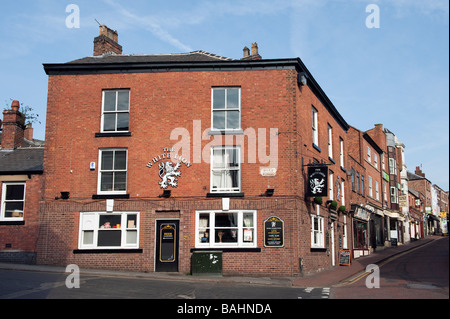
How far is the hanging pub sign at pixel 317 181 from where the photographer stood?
2011 centimetres

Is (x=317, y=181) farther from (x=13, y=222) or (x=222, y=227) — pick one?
(x=13, y=222)

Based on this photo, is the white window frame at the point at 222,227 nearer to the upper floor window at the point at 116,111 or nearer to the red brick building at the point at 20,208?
the upper floor window at the point at 116,111

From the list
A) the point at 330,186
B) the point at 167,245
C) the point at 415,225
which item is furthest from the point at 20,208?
the point at 415,225

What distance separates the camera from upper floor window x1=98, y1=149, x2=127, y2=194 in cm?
2008

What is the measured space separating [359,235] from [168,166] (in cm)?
1885

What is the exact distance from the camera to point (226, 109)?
2023 centimetres

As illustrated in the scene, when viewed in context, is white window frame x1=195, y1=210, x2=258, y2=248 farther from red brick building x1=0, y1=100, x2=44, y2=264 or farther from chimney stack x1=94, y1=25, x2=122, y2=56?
chimney stack x1=94, y1=25, x2=122, y2=56

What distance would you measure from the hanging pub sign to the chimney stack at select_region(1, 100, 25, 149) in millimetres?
15578

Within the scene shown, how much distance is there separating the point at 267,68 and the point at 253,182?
202 inches

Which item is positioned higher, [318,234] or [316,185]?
[316,185]

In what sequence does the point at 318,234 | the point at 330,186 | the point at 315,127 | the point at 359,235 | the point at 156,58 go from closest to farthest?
1. the point at 156,58
2. the point at 318,234
3. the point at 315,127
4. the point at 330,186
5. the point at 359,235

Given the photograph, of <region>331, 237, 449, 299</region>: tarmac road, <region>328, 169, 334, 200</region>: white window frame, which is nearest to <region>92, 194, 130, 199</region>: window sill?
<region>331, 237, 449, 299</region>: tarmac road

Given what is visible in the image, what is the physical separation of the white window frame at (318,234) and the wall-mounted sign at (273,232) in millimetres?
3256

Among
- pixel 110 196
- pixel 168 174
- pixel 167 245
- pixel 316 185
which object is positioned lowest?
pixel 167 245
